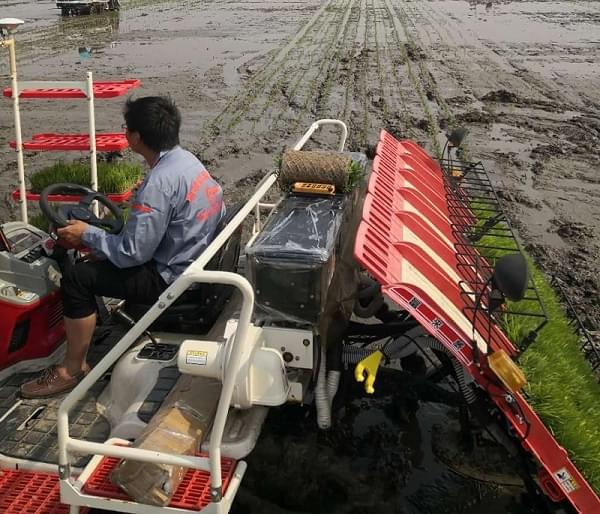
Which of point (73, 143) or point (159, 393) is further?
point (73, 143)

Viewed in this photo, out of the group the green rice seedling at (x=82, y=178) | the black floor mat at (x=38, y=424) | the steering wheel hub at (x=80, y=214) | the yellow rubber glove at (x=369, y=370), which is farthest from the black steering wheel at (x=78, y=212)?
the green rice seedling at (x=82, y=178)

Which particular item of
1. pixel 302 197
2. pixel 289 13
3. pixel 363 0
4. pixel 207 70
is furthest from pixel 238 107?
pixel 363 0

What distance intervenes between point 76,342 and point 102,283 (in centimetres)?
31

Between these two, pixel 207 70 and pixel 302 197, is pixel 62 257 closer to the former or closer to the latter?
A: pixel 302 197

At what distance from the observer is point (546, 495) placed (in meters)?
2.62

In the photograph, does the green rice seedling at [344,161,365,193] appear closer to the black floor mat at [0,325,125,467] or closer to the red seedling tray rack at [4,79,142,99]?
the black floor mat at [0,325,125,467]

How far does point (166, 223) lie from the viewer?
3014mm

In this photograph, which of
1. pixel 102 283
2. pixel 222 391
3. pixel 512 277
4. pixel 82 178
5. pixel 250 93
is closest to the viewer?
pixel 512 277

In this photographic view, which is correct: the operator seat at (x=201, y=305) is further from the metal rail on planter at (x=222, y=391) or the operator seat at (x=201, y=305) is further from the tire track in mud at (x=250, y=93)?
the tire track in mud at (x=250, y=93)

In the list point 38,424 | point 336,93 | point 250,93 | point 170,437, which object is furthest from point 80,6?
point 170,437

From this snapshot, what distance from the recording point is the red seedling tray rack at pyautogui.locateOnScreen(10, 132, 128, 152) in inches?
199

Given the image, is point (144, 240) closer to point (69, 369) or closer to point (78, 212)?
point (78, 212)

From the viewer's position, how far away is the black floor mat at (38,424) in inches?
112

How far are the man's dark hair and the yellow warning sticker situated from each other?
1060 mm
